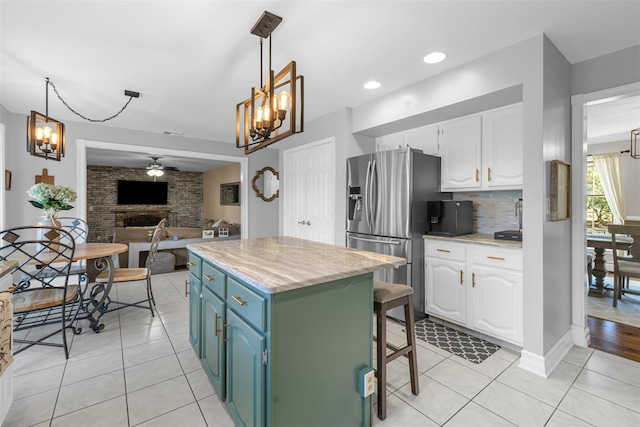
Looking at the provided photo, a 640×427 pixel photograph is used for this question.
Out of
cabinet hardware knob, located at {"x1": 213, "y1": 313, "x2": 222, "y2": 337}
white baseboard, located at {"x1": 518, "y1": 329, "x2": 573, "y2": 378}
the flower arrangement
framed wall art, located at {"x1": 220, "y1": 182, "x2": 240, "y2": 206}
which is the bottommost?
white baseboard, located at {"x1": 518, "y1": 329, "x2": 573, "y2": 378}

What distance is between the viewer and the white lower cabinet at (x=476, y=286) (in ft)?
7.93

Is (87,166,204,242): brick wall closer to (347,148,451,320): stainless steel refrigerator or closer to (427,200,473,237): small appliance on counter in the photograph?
(347,148,451,320): stainless steel refrigerator

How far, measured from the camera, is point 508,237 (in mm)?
2531

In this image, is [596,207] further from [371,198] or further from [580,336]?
[371,198]

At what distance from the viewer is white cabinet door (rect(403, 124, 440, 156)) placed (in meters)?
3.25

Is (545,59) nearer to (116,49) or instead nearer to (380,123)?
(380,123)

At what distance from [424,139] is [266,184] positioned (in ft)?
11.5

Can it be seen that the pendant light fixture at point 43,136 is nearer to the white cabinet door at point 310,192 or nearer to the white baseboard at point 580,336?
the white cabinet door at point 310,192

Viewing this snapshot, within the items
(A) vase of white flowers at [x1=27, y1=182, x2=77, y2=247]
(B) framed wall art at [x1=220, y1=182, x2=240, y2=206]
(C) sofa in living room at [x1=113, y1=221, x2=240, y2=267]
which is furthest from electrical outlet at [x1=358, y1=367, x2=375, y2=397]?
(B) framed wall art at [x1=220, y1=182, x2=240, y2=206]

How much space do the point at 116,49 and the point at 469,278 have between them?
349 cm

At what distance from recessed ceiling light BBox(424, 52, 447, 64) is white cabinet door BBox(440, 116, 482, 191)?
0.72 metres

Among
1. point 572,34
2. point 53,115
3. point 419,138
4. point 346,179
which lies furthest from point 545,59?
point 53,115

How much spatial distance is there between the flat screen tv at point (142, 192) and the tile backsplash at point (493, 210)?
9179 millimetres

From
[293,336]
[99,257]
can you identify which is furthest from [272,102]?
[99,257]
